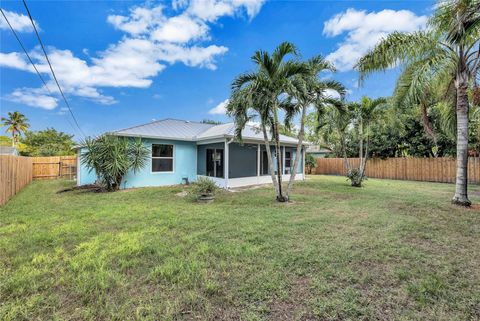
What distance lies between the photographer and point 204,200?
7.32 m

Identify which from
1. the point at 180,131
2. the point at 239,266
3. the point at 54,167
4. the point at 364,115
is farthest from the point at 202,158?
the point at 54,167

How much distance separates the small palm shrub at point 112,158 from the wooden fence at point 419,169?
649 inches

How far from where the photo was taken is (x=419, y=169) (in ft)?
47.1

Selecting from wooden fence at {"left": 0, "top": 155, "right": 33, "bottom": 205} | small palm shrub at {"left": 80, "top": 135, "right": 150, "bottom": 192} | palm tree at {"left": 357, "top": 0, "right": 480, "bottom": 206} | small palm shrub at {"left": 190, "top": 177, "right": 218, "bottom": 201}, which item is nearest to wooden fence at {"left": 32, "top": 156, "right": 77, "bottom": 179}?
wooden fence at {"left": 0, "top": 155, "right": 33, "bottom": 205}

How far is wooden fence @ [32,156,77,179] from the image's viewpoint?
596 inches

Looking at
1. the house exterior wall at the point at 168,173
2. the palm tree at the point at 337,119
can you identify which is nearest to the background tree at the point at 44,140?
the house exterior wall at the point at 168,173

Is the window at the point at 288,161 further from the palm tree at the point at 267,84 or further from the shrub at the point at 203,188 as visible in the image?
the shrub at the point at 203,188

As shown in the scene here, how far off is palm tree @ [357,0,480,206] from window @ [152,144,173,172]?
370 inches

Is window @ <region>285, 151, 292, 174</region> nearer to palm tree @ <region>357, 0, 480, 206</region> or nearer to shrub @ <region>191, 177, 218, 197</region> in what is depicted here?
shrub @ <region>191, 177, 218, 197</region>

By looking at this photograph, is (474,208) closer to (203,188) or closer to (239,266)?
(239,266)

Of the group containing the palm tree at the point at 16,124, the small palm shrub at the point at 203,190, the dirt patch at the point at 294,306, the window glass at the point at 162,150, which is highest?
the palm tree at the point at 16,124

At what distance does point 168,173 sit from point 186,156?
1321 millimetres

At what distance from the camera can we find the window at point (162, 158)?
10.7 meters

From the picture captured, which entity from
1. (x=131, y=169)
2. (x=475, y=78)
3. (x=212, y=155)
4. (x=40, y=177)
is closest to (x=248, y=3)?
(x=212, y=155)
